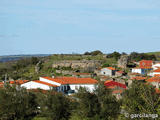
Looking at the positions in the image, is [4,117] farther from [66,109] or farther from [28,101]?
[66,109]

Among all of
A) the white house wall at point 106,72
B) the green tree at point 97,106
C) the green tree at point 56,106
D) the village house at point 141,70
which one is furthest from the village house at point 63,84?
the village house at point 141,70

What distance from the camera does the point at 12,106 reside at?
112 ft

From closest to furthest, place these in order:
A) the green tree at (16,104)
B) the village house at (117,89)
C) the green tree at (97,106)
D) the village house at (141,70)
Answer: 1. the green tree at (97,106)
2. the green tree at (16,104)
3. the village house at (117,89)
4. the village house at (141,70)

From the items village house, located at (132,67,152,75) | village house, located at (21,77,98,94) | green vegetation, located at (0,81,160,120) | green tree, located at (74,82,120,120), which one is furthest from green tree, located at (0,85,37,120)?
village house, located at (132,67,152,75)

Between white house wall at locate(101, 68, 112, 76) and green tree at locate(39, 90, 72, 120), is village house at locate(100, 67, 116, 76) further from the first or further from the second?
green tree at locate(39, 90, 72, 120)

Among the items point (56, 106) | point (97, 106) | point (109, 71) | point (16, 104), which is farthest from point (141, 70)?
point (16, 104)

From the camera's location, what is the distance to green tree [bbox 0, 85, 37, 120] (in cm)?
3389

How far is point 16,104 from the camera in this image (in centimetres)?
3447

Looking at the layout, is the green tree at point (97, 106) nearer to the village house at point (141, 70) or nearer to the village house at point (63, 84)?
the village house at point (63, 84)

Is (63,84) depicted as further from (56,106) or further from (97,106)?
(97,106)

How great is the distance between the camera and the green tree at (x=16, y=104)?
33888 millimetres

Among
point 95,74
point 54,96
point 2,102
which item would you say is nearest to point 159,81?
point 95,74

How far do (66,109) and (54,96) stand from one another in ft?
6.49

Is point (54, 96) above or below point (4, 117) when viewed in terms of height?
above
